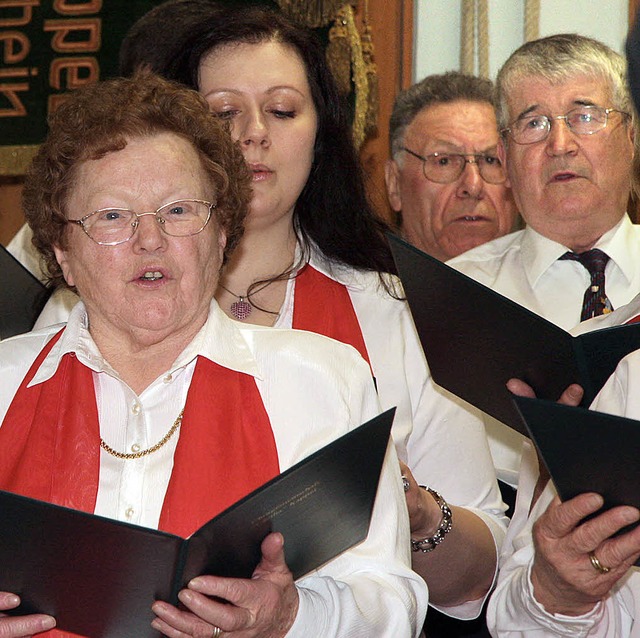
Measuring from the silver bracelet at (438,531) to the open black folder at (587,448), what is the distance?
2.48 ft

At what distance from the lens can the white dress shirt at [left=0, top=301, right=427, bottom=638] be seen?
7.22 feet

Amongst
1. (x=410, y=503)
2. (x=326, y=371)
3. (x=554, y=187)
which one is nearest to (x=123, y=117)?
(x=326, y=371)

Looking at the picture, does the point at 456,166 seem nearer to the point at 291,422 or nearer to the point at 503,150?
the point at 503,150

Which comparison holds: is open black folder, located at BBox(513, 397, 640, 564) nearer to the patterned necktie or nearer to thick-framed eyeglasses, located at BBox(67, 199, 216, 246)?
thick-framed eyeglasses, located at BBox(67, 199, 216, 246)

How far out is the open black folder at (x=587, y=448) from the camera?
5.96 ft

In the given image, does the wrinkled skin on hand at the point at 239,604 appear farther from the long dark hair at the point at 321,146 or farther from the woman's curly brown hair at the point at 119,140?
the long dark hair at the point at 321,146

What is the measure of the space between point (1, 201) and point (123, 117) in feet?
8.48

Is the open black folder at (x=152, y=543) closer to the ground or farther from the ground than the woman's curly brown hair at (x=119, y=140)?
closer to the ground

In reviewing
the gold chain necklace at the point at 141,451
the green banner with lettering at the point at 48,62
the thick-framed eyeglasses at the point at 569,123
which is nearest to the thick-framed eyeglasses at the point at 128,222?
the gold chain necklace at the point at 141,451

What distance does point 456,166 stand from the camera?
427cm

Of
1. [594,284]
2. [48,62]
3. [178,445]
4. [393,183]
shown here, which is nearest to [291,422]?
[178,445]

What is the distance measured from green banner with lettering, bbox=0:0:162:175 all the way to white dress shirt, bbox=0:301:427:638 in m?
2.39

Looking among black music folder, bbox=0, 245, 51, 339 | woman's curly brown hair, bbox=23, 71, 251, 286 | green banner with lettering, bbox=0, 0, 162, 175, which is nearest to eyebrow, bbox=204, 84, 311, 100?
woman's curly brown hair, bbox=23, 71, 251, 286

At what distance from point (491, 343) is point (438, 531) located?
50 cm
